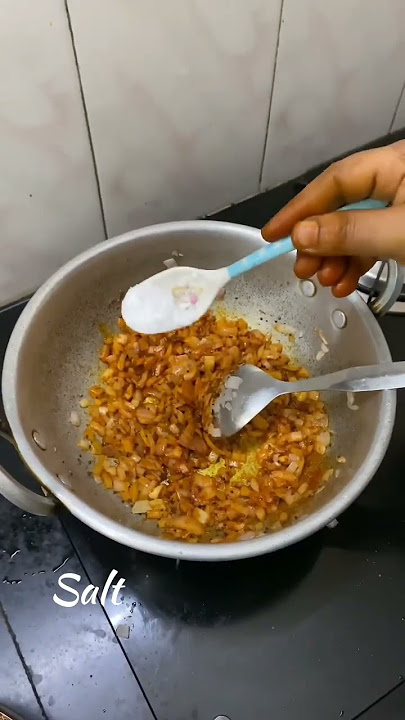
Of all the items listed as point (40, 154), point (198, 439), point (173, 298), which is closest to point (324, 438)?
point (198, 439)

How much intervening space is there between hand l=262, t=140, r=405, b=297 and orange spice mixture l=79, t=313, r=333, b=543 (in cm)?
18

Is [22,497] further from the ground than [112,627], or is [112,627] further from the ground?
[22,497]

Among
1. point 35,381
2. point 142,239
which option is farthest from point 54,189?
point 35,381

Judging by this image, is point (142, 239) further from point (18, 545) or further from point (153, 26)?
point (18, 545)

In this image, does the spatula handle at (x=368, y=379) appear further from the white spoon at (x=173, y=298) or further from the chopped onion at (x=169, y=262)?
the chopped onion at (x=169, y=262)

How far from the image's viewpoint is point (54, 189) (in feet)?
2.41

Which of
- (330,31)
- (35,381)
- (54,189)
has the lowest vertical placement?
(35,381)

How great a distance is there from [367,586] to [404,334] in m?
0.35

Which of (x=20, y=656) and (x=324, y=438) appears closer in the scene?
(x=20, y=656)

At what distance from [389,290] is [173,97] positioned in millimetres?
350

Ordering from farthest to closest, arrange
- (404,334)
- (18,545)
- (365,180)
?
(404,334) → (18,545) → (365,180)

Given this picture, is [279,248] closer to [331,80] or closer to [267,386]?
[267,386]

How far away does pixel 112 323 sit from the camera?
828mm

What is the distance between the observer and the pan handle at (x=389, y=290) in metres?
0.70
